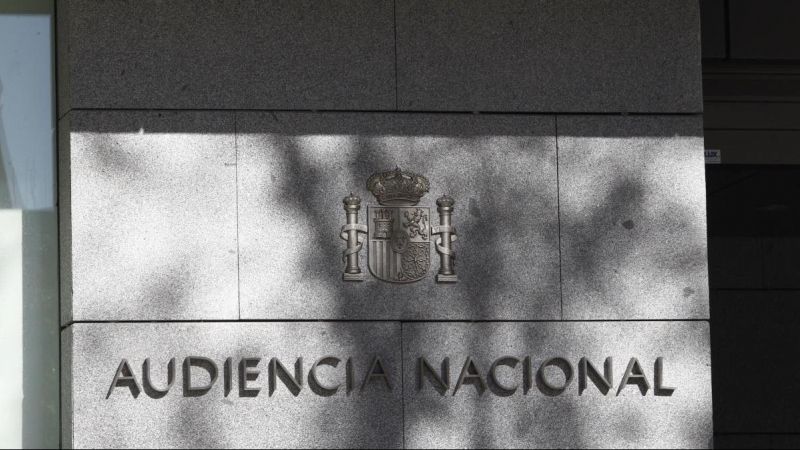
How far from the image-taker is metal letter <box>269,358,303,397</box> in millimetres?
8336

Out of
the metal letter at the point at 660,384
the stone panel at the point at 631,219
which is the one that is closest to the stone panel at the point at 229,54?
the stone panel at the point at 631,219

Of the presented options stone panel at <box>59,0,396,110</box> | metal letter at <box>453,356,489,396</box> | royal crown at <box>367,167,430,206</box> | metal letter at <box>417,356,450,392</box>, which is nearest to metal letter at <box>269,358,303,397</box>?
metal letter at <box>417,356,450,392</box>

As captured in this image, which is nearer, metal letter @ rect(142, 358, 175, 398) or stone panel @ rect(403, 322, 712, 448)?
metal letter @ rect(142, 358, 175, 398)

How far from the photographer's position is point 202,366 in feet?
27.3

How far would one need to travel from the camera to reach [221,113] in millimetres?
8562

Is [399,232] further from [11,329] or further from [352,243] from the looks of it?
[11,329]

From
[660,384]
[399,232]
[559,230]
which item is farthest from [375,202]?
[660,384]

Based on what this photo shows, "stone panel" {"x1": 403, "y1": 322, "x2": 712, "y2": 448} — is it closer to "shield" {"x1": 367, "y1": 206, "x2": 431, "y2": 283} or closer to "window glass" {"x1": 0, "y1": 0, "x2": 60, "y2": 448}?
"shield" {"x1": 367, "y1": 206, "x2": 431, "y2": 283}

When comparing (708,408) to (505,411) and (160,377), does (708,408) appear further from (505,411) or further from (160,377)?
(160,377)

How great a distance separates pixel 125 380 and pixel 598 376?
3.20 meters

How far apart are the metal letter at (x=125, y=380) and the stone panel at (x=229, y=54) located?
176 cm

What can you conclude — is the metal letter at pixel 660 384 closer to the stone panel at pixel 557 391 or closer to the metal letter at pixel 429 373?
the stone panel at pixel 557 391

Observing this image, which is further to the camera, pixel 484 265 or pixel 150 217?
pixel 484 265

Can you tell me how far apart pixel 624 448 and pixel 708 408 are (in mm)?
659
